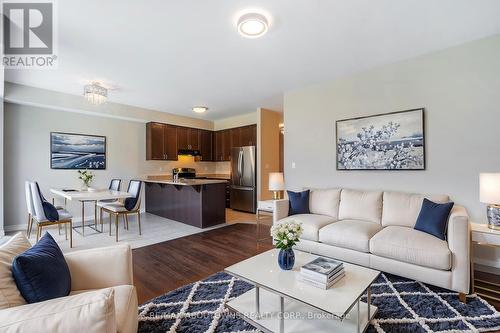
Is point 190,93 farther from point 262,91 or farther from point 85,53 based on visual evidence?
point 85,53

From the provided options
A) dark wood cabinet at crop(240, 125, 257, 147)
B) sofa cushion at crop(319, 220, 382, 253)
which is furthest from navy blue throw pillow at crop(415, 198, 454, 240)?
dark wood cabinet at crop(240, 125, 257, 147)

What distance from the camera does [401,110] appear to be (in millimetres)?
3131

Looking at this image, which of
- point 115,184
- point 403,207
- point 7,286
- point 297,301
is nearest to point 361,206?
point 403,207

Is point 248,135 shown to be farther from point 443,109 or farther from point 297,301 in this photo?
point 297,301

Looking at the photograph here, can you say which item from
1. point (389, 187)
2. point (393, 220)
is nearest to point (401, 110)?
point (389, 187)

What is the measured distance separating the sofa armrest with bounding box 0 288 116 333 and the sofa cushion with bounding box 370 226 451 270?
94.4 inches

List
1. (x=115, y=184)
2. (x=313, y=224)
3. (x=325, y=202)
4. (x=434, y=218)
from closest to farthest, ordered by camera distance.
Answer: (x=434, y=218) → (x=313, y=224) → (x=325, y=202) → (x=115, y=184)

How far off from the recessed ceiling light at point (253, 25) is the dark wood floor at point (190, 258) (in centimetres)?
262

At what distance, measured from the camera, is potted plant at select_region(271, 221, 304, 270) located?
1.74 m

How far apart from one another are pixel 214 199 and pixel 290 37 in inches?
129


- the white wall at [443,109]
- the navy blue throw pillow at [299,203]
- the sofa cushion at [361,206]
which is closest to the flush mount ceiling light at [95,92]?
the navy blue throw pillow at [299,203]

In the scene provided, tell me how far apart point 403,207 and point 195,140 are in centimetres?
546

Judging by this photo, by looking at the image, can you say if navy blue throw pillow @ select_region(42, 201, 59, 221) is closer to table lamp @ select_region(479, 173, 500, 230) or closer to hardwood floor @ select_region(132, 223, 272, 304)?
hardwood floor @ select_region(132, 223, 272, 304)

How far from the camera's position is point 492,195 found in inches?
86.3
